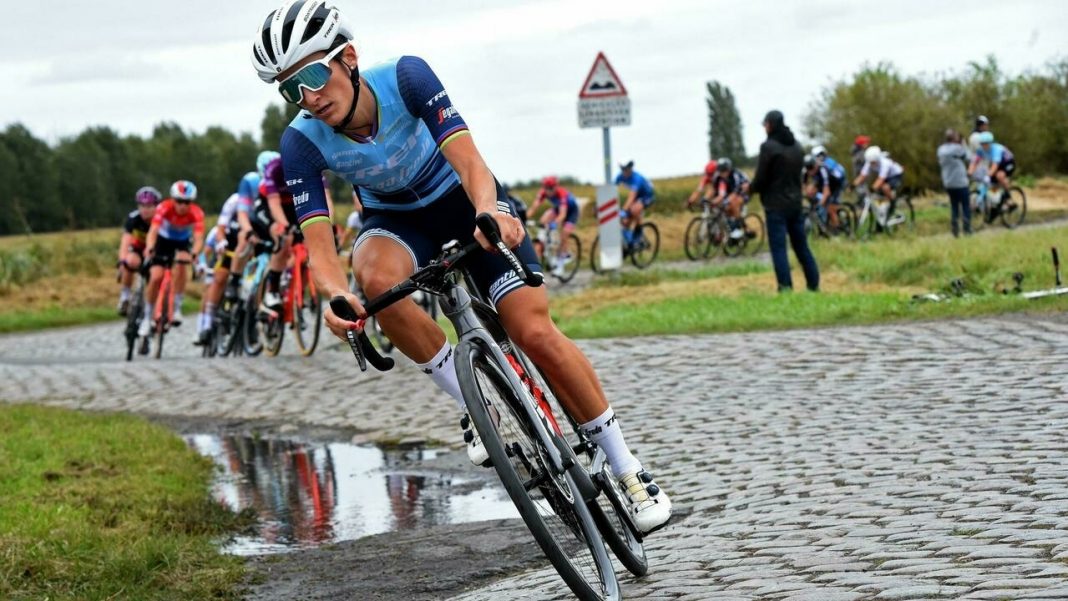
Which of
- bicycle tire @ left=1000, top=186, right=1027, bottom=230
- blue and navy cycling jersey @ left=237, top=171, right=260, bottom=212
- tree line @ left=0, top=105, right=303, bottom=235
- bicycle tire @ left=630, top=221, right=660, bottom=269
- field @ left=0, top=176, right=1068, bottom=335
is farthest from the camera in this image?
tree line @ left=0, top=105, right=303, bottom=235

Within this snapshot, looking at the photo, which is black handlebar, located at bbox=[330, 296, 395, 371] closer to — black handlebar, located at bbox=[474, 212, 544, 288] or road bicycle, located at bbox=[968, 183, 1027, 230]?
black handlebar, located at bbox=[474, 212, 544, 288]

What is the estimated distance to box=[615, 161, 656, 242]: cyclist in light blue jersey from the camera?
99.0ft

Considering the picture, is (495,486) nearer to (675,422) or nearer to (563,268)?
(675,422)

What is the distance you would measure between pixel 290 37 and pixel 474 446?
158 cm

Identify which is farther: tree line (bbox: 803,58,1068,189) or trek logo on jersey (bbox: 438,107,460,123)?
tree line (bbox: 803,58,1068,189)

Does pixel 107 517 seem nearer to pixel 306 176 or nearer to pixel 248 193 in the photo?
pixel 306 176

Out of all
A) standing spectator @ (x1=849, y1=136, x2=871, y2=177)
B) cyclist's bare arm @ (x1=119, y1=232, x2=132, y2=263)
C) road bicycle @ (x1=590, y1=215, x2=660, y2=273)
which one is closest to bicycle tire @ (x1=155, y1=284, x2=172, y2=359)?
cyclist's bare arm @ (x1=119, y1=232, x2=132, y2=263)

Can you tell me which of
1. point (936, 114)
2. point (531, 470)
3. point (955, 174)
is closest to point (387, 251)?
point (531, 470)

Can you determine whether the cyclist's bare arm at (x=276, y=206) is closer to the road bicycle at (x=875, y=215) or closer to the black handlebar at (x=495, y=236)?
the black handlebar at (x=495, y=236)

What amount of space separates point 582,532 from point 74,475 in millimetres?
5367

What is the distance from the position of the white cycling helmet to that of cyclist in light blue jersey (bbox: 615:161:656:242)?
2454 cm

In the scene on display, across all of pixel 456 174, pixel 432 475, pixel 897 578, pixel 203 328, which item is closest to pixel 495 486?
pixel 432 475

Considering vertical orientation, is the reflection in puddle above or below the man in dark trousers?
below

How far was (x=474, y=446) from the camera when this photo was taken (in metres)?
5.39
